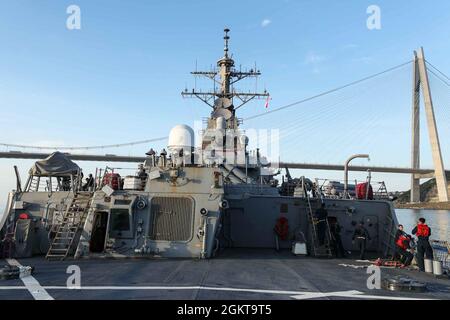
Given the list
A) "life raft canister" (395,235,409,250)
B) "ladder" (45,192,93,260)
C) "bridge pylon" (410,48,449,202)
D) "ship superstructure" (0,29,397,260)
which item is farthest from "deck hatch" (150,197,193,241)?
"bridge pylon" (410,48,449,202)

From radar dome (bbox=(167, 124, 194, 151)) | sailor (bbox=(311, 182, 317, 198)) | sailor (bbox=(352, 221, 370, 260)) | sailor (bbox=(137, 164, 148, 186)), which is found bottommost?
sailor (bbox=(352, 221, 370, 260))

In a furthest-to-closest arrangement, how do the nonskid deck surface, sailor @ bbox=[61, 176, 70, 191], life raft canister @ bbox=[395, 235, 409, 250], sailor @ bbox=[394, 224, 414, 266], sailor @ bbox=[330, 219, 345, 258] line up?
sailor @ bbox=[61, 176, 70, 191]
sailor @ bbox=[330, 219, 345, 258]
life raft canister @ bbox=[395, 235, 409, 250]
sailor @ bbox=[394, 224, 414, 266]
the nonskid deck surface

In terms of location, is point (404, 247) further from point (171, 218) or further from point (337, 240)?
point (171, 218)

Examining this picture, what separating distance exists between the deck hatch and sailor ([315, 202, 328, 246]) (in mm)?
3687

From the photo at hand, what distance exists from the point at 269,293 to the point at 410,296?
215 centimetres

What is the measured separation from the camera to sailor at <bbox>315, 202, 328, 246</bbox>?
11.5 meters

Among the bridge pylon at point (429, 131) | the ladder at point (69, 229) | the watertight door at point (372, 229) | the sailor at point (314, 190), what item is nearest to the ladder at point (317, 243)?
the sailor at point (314, 190)

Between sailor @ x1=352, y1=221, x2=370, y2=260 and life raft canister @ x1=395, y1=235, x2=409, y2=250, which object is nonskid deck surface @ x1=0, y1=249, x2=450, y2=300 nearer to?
life raft canister @ x1=395, y1=235, x2=409, y2=250

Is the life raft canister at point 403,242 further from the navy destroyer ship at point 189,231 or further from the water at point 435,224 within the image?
the water at point 435,224

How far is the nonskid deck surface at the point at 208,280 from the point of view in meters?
5.90

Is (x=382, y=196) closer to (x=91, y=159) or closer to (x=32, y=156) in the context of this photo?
(x=91, y=159)

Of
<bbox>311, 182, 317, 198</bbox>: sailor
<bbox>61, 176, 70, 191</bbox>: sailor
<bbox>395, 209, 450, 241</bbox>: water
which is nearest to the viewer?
<bbox>61, 176, 70, 191</bbox>: sailor

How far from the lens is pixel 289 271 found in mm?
8383

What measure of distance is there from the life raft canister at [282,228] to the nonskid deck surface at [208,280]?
2050 millimetres
